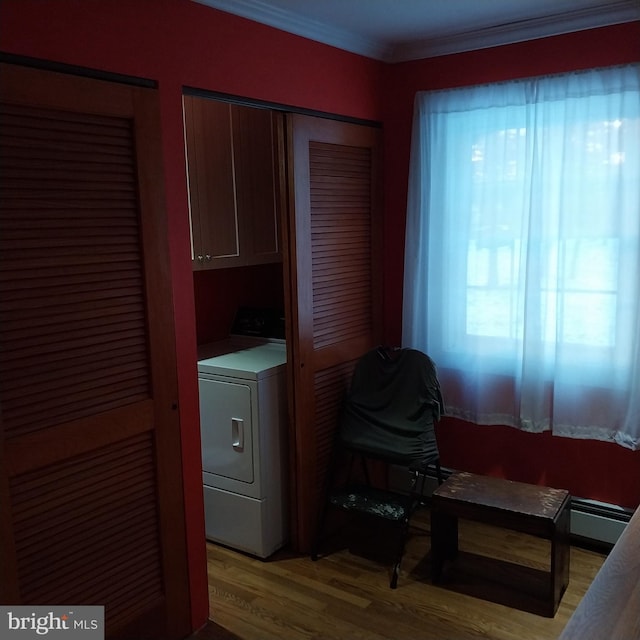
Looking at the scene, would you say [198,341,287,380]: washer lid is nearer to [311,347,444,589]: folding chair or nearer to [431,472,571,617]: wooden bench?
[311,347,444,589]: folding chair

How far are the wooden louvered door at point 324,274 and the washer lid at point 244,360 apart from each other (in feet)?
0.52

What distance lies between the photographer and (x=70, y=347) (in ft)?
6.56

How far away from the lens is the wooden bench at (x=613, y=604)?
4.45ft

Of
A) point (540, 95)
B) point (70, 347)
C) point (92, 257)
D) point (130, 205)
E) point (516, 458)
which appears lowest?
point (516, 458)

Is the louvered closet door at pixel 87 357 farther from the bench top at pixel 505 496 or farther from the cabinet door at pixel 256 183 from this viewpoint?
the bench top at pixel 505 496

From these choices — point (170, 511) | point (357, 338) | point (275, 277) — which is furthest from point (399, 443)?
point (275, 277)

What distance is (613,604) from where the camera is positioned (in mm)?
1446

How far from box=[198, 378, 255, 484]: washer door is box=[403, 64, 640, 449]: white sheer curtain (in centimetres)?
96

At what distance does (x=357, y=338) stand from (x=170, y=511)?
1370 mm

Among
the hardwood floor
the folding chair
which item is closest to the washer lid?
the folding chair

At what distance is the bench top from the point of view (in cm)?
262

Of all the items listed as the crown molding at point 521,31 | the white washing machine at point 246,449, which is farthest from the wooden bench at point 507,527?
the crown molding at point 521,31

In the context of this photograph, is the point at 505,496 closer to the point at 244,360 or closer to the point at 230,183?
the point at 244,360

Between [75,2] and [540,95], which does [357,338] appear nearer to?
[540,95]
